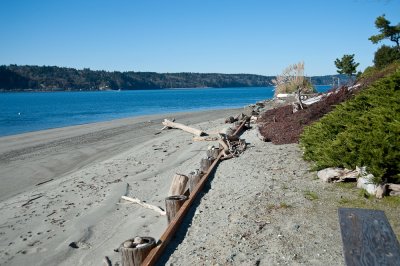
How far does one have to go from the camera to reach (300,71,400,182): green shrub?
5988 millimetres

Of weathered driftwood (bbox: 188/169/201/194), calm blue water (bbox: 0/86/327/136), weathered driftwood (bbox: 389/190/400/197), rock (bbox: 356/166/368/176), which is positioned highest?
rock (bbox: 356/166/368/176)

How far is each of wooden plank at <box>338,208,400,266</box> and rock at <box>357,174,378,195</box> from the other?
3.41 meters

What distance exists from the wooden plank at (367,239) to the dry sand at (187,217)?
1.59 m

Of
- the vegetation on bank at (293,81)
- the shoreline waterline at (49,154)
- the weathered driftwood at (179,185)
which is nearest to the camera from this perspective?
the weathered driftwood at (179,185)

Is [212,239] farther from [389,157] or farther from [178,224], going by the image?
[389,157]

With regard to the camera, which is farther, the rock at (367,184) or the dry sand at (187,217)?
the rock at (367,184)

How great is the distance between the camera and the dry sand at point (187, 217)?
4938mm

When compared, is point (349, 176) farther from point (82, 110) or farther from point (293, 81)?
point (82, 110)

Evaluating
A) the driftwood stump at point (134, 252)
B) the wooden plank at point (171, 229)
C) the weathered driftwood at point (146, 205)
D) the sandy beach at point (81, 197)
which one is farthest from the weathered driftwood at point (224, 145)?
the driftwood stump at point (134, 252)

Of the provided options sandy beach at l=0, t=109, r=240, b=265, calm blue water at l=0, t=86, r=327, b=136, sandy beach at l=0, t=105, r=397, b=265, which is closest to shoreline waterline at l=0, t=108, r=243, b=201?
sandy beach at l=0, t=109, r=240, b=265

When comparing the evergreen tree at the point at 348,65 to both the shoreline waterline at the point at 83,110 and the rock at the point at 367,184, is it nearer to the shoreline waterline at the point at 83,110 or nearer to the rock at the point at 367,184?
the shoreline waterline at the point at 83,110

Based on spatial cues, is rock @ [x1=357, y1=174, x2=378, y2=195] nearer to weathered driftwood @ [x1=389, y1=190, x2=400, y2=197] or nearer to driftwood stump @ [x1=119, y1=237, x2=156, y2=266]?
weathered driftwood @ [x1=389, y1=190, x2=400, y2=197]

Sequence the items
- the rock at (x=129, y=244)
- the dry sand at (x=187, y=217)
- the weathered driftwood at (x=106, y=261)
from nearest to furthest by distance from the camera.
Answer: the rock at (x=129, y=244) < the dry sand at (x=187, y=217) < the weathered driftwood at (x=106, y=261)

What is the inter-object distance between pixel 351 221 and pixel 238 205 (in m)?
3.81
